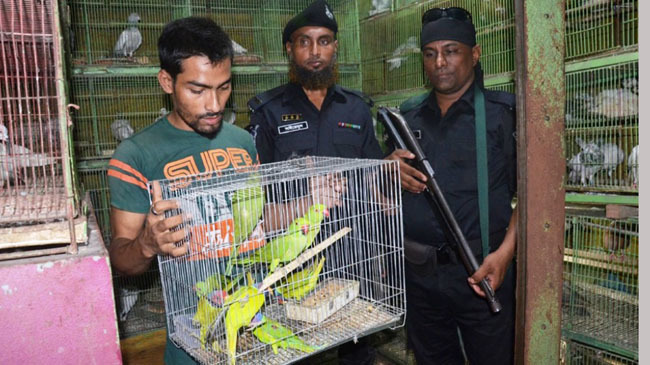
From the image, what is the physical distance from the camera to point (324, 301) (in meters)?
1.60

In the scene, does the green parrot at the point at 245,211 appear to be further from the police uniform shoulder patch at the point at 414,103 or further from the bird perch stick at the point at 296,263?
the police uniform shoulder patch at the point at 414,103

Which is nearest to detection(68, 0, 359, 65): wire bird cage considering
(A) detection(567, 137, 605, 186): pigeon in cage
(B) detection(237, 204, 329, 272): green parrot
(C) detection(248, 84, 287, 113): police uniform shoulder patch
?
(C) detection(248, 84, 287, 113): police uniform shoulder patch

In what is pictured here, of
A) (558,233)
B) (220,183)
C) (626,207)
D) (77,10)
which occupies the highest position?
(77,10)

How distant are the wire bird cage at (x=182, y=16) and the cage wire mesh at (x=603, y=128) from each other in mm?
2508

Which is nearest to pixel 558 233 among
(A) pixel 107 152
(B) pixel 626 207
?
(B) pixel 626 207

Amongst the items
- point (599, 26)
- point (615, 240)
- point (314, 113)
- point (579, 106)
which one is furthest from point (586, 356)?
point (314, 113)

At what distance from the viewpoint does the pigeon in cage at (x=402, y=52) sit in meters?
4.20

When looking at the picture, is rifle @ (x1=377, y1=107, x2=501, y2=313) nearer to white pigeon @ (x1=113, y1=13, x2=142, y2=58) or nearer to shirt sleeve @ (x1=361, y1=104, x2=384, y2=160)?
shirt sleeve @ (x1=361, y1=104, x2=384, y2=160)

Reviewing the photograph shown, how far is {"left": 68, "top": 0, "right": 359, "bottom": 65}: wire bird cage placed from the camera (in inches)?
163

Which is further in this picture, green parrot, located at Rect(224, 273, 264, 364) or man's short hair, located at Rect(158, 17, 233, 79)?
man's short hair, located at Rect(158, 17, 233, 79)

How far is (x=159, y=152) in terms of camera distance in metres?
1.72

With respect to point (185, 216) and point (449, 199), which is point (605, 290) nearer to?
point (449, 199)

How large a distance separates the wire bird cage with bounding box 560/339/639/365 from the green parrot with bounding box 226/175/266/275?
98.7 inches

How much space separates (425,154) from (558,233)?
1474 millimetres
